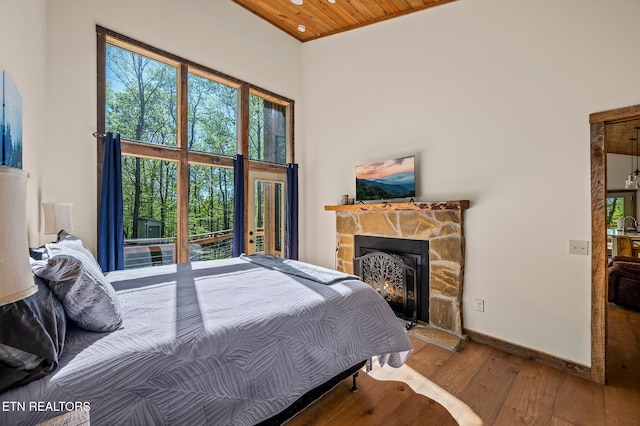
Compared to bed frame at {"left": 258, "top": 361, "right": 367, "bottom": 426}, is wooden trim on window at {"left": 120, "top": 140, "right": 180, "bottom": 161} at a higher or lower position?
higher

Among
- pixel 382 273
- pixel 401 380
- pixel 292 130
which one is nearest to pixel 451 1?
pixel 292 130

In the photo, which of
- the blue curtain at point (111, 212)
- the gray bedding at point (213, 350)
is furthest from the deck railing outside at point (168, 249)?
the gray bedding at point (213, 350)

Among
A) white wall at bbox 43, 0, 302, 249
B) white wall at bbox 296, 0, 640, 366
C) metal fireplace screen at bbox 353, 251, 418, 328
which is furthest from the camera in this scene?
metal fireplace screen at bbox 353, 251, 418, 328

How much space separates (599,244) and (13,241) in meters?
3.28

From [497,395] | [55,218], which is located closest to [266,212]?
[55,218]

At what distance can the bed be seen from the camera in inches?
38.4

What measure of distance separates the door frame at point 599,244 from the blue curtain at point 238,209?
11.8 feet

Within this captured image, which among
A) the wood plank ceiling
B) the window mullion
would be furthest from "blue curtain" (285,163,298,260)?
the wood plank ceiling

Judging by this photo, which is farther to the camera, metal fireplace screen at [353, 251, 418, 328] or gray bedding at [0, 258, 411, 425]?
metal fireplace screen at [353, 251, 418, 328]

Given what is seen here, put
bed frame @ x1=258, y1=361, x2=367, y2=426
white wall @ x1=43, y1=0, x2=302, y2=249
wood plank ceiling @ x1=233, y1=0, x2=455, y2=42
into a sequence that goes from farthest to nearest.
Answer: wood plank ceiling @ x1=233, y1=0, x2=455, y2=42
white wall @ x1=43, y1=0, x2=302, y2=249
bed frame @ x1=258, y1=361, x2=367, y2=426

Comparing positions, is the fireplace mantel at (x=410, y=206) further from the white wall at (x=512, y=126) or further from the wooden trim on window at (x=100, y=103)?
the wooden trim on window at (x=100, y=103)

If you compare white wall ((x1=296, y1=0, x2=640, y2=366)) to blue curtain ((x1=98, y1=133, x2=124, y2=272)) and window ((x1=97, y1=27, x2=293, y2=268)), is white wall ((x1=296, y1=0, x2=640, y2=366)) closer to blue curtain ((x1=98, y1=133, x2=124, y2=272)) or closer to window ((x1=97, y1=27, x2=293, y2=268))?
window ((x1=97, y1=27, x2=293, y2=268))

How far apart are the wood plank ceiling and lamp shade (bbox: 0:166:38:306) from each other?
12.9 ft

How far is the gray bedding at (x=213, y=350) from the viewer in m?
0.98
